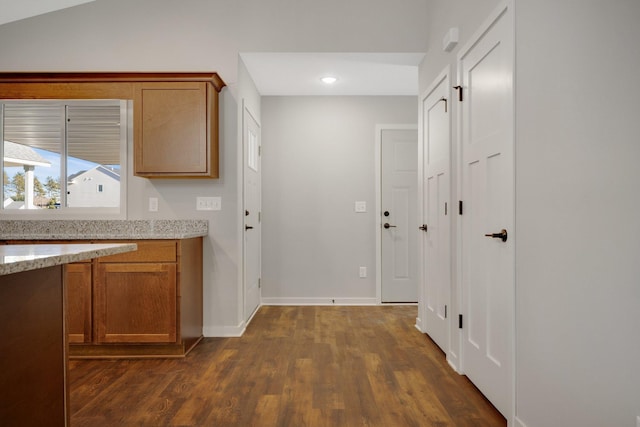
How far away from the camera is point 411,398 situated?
7.08 feet

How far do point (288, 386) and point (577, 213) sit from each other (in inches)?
69.9

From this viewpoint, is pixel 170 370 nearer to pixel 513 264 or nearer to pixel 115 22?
pixel 513 264

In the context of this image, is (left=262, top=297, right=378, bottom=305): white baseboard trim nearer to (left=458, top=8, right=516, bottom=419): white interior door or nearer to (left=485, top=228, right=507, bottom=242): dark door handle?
(left=458, top=8, right=516, bottom=419): white interior door

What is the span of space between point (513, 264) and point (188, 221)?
2.52m

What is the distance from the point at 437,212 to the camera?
9.87 ft

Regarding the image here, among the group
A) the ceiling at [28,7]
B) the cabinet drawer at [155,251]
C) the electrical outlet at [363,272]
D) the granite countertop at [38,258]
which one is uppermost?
the ceiling at [28,7]

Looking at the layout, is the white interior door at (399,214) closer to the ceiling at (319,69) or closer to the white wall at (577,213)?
the ceiling at (319,69)

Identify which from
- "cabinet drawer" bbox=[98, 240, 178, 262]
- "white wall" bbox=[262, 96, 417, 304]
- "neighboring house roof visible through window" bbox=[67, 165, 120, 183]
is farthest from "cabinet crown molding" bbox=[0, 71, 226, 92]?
"white wall" bbox=[262, 96, 417, 304]

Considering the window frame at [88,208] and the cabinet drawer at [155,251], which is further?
the window frame at [88,208]

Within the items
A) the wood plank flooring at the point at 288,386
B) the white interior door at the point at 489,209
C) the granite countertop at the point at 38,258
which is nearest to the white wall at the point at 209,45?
the wood plank flooring at the point at 288,386

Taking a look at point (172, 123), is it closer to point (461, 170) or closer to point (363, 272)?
point (461, 170)

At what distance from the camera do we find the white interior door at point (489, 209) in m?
1.86

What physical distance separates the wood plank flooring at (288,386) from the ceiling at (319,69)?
7.96 feet

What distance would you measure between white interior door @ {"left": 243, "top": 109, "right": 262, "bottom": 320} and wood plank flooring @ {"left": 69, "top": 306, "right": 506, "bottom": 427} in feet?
2.15
